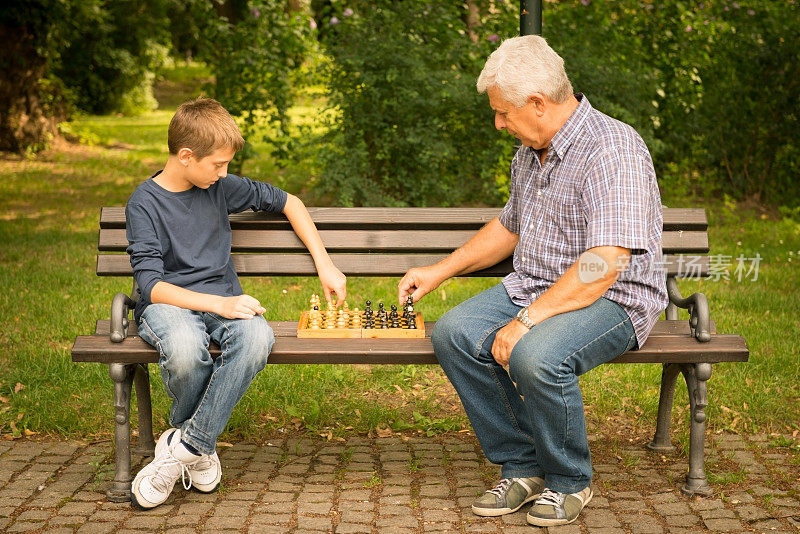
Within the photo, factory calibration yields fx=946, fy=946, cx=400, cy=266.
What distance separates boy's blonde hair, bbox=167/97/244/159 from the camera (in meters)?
3.64

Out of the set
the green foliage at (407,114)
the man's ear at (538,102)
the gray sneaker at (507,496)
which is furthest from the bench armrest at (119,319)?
the green foliage at (407,114)

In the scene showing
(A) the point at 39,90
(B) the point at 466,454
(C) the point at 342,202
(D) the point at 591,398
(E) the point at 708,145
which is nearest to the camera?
(B) the point at 466,454

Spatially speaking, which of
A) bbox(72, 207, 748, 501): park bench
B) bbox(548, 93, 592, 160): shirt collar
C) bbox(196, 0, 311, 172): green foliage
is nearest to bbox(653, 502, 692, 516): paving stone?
bbox(72, 207, 748, 501): park bench

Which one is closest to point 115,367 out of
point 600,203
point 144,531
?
point 144,531

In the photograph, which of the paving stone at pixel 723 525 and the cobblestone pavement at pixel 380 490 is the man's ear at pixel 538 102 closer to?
the cobblestone pavement at pixel 380 490

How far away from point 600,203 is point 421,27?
5431 millimetres

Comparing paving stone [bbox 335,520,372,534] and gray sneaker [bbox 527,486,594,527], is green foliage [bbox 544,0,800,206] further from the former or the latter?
paving stone [bbox 335,520,372,534]

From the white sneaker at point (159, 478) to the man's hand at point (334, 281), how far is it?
34.3 inches

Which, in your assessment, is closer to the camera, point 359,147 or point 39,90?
point 359,147

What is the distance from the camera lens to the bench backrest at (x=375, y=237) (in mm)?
4195

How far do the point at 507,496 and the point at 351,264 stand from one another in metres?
1.28

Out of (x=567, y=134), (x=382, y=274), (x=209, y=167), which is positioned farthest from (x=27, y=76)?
(x=567, y=134)

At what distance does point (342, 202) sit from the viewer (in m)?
8.02

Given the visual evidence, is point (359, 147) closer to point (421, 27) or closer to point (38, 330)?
point (421, 27)
